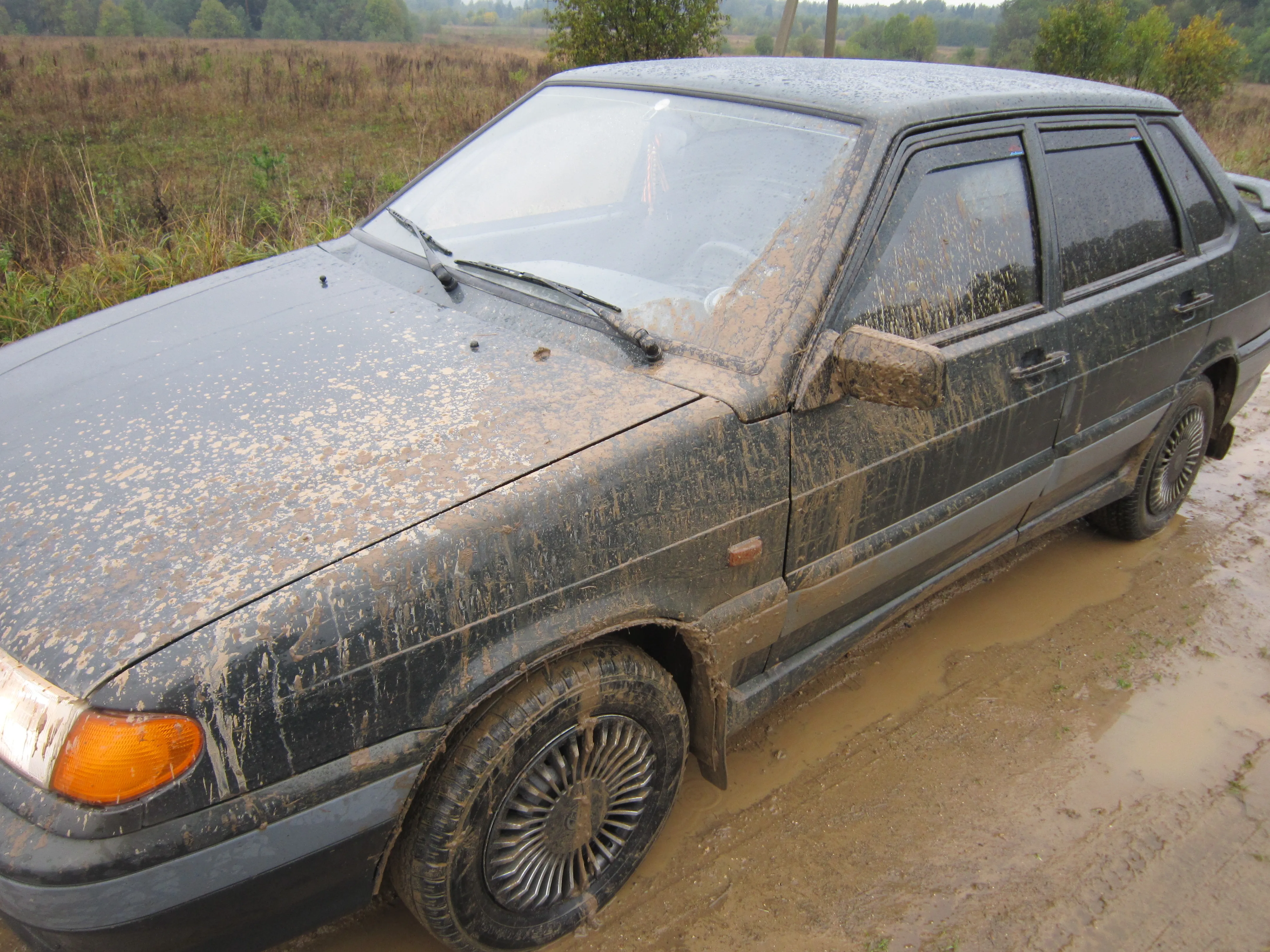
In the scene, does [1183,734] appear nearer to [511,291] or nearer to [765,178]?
[765,178]

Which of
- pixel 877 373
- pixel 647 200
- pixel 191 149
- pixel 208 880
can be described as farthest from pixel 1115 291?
pixel 191 149

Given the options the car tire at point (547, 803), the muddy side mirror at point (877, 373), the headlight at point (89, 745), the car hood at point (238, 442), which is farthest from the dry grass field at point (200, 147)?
the muddy side mirror at point (877, 373)

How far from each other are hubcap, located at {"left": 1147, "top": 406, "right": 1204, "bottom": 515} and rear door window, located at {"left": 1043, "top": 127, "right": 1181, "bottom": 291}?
86 centimetres

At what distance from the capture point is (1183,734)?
8.55 ft

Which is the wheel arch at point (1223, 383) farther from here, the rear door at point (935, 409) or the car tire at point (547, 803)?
the car tire at point (547, 803)

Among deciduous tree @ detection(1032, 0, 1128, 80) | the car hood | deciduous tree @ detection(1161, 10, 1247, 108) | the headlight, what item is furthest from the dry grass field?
the headlight

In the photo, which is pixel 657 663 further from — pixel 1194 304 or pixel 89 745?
pixel 1194 304

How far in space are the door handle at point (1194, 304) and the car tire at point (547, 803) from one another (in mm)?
2265

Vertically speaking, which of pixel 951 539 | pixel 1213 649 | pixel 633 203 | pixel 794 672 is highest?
pixel 633 203

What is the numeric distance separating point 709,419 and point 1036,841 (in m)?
1.54

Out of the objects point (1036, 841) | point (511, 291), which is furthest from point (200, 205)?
point (1036, 841)

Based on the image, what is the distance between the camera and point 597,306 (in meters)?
1.98

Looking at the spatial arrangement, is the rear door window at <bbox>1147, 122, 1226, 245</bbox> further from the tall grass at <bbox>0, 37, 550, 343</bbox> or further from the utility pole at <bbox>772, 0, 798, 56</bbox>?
the utility pole at <bbox>772, 0, 798, 56</bbox>

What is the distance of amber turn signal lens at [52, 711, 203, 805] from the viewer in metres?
1.20
